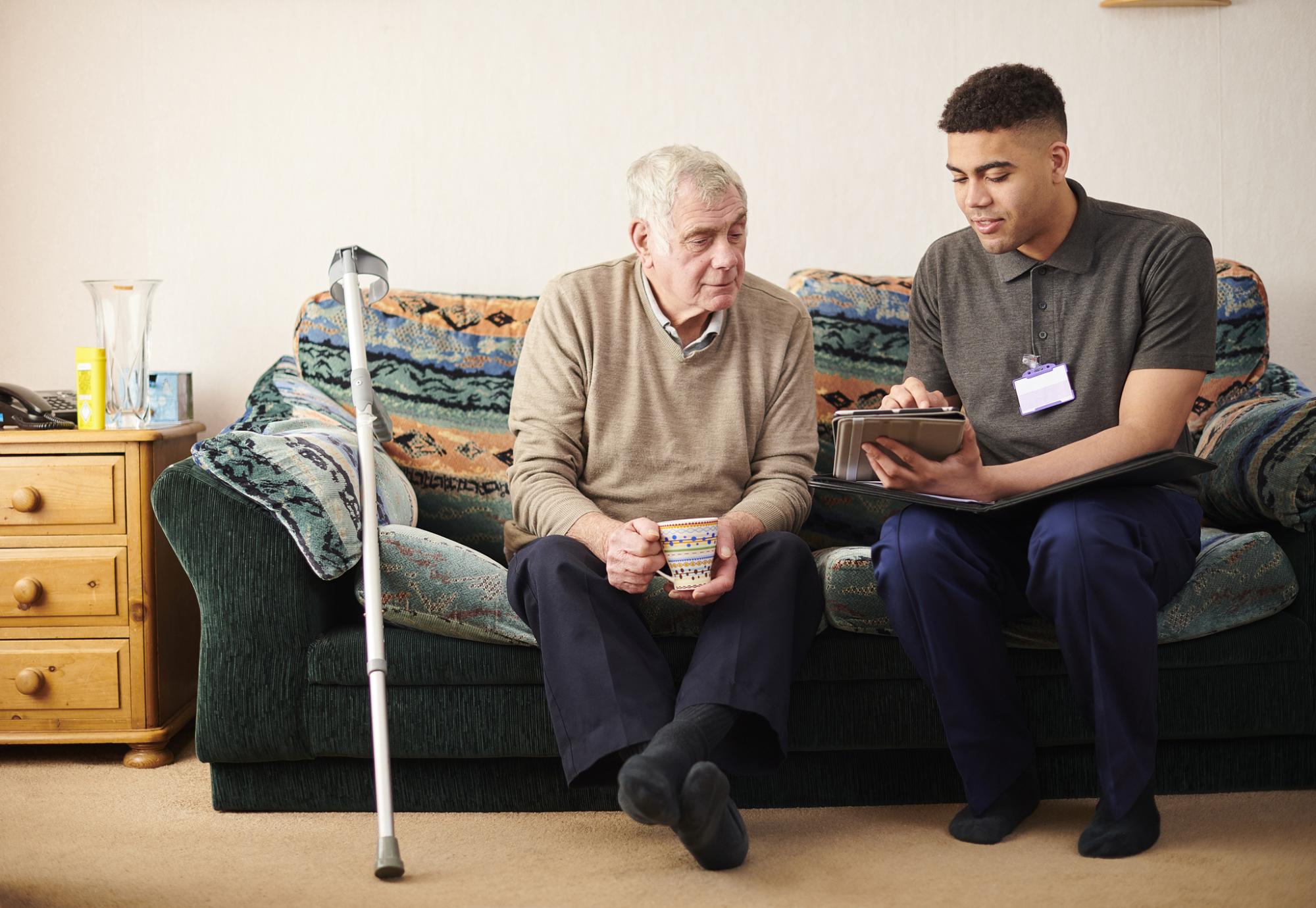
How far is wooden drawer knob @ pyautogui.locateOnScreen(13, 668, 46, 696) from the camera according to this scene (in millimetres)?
2146

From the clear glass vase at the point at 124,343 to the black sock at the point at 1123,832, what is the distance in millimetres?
1956

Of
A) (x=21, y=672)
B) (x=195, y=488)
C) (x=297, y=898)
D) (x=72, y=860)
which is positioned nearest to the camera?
(x=297, y=898)

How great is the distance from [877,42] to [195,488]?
185cm

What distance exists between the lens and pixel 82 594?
2.17 meters

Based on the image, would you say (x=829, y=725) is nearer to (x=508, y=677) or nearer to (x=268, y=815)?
(x=508, y=677)

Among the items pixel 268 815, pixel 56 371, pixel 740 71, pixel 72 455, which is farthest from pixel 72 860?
pixel 740 71

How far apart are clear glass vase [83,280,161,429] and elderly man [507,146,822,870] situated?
969 mm

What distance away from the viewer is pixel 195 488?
179cm

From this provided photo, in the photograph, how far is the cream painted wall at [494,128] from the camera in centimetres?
267

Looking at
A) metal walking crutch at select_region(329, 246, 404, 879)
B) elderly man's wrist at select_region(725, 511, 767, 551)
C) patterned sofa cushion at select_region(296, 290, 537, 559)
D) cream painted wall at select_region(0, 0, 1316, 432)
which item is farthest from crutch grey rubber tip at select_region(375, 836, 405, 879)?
cream painted wall at select_region(0, 0, 1316, 432)

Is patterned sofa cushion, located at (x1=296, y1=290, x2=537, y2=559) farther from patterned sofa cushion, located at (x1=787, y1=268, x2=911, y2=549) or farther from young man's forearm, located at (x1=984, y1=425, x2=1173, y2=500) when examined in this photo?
young man's forearm, located at (x1=984, y1=425, x2=1173, y2=500)

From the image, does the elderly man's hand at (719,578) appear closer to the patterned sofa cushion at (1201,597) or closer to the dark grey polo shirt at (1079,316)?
the patterned sofa cushion at (1201,597)

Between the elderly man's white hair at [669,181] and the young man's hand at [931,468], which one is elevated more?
the elderly man's white hair at [669,181]

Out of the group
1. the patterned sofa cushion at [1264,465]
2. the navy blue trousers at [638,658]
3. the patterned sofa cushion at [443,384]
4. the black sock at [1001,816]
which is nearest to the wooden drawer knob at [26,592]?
the patterned sofa cushion at [443,384]
